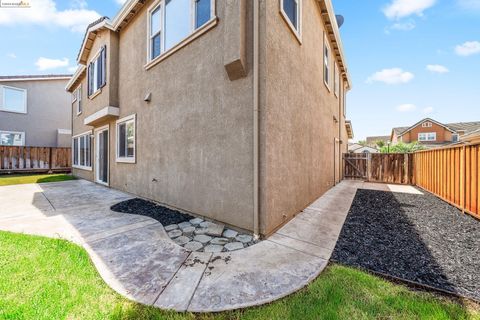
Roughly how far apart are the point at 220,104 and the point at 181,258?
2995mm

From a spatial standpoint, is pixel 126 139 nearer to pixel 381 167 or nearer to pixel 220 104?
pixel 220 104

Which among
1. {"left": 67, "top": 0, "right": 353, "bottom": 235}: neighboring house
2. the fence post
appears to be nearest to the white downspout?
{"left": 67, "top": 0, "right": 353, "bottom": 235}: neighboring house

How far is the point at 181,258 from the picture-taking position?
2975 millimetres

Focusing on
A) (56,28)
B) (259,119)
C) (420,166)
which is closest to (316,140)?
(259,119)

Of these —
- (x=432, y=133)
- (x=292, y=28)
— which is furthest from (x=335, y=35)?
(x=432, y=133)

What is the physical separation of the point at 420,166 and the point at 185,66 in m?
11.7

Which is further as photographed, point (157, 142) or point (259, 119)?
point (157, 142)

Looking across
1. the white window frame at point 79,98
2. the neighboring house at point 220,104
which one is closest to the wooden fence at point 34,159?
the white window frame at point 79,98

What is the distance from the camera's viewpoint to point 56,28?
33.1 ft

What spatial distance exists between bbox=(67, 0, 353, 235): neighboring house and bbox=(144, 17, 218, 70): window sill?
0.03m

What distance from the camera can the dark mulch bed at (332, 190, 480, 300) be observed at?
8.50 ft

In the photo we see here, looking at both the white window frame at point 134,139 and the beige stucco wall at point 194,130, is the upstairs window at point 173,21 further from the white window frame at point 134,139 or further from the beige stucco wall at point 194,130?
the white window frame at point 134,139

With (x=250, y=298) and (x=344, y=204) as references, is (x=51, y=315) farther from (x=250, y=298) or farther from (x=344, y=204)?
(x=344, y=204)

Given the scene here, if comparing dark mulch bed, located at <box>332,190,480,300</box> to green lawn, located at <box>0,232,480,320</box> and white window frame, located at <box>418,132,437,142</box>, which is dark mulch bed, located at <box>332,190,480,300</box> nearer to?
green lawn, located at <box>0,232,480,320</box>
